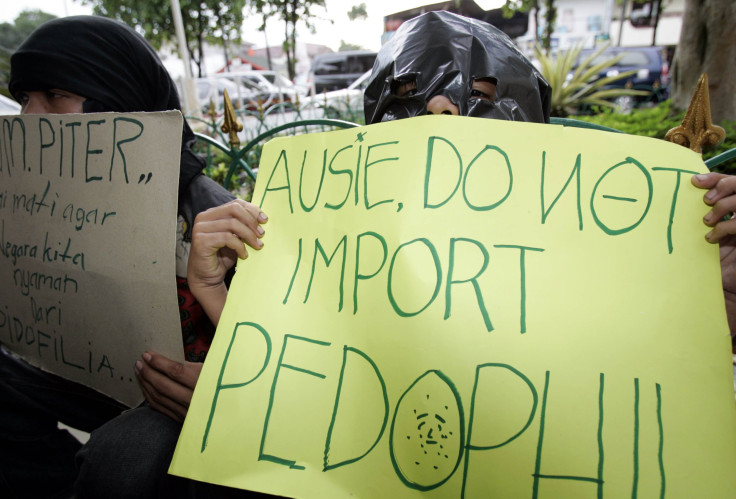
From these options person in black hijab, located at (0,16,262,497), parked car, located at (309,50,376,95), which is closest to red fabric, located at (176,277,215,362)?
person in black hijab, located at (0,16,262,497)

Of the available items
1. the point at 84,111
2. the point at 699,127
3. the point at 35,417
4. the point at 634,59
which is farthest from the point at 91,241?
the point at 634,59

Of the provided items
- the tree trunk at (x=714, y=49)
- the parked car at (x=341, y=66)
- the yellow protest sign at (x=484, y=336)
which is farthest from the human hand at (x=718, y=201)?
the parked car at (x=341, y=66)

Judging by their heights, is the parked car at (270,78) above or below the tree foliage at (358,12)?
below

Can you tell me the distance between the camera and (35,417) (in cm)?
155

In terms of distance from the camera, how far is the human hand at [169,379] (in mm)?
1127

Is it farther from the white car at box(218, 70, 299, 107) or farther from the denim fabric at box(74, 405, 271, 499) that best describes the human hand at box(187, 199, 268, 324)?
the white car at box(218, 70, 299, 107)

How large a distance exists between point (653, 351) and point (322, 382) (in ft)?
1.85

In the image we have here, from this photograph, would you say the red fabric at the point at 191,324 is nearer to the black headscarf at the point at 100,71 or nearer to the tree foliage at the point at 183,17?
the black headscarf at the point at 100,71

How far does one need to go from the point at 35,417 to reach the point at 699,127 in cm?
219

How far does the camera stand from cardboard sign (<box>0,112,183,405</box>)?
43.6 inches

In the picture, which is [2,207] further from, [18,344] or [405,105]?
[405,105]

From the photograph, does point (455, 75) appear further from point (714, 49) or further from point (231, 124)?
point (714, 49)

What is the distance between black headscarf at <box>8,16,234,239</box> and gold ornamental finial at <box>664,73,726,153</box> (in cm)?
130

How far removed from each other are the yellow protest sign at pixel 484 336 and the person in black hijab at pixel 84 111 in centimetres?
57
